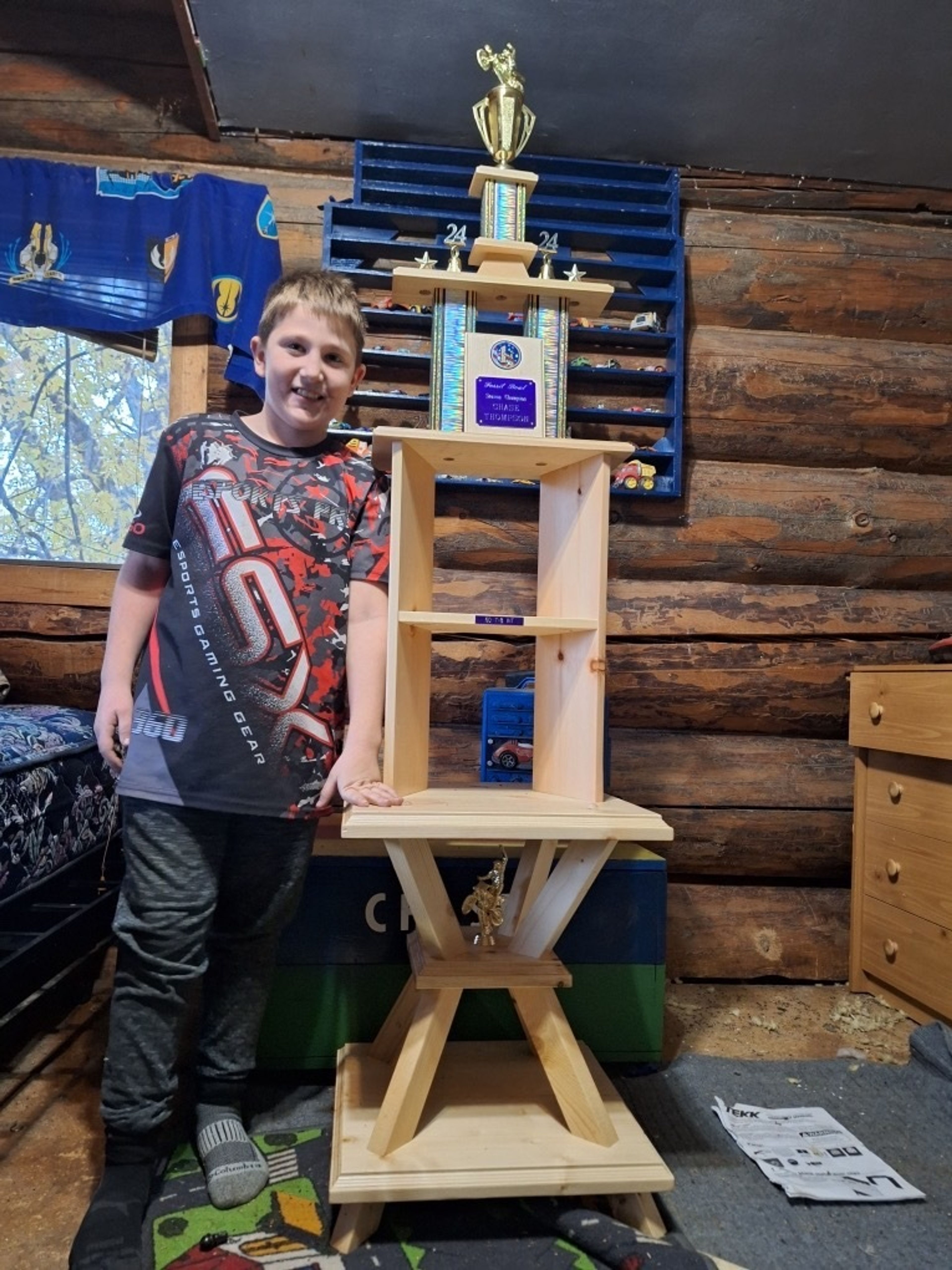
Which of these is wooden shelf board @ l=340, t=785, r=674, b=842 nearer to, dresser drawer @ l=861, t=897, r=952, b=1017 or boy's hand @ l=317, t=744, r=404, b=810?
boy's hand @ l=317, t=744, r=404, b=810

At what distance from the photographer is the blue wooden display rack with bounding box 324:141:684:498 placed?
226 centimetres

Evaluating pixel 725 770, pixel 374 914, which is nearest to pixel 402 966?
pixel 374 914

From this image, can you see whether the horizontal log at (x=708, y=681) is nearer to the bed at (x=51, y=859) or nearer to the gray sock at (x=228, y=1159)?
the bed at (x=51, y=859)

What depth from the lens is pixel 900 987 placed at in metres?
2.01

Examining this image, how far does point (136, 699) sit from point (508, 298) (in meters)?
0.96

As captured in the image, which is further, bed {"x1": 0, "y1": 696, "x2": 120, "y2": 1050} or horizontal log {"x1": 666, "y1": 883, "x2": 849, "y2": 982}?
horizontal log {"x1": 666, "y1": 883, "x2": 849, "y2": 982}

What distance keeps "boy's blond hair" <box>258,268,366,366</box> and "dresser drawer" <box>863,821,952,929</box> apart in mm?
1627

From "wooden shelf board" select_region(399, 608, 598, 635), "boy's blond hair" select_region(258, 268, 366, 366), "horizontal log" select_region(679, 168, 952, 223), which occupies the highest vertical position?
"horizontal log" select_region(679, 168, 952, 223)

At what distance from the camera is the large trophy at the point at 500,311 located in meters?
1.44

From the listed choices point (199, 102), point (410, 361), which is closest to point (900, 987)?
point (410, 361)

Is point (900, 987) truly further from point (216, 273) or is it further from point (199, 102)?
point (199, 102)

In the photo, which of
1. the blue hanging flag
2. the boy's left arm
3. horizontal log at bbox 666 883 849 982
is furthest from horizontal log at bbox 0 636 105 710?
horizontal log at bbox 666 883 849 982

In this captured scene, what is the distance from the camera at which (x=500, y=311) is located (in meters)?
1.64

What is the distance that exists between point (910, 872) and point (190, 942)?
1.60 m
